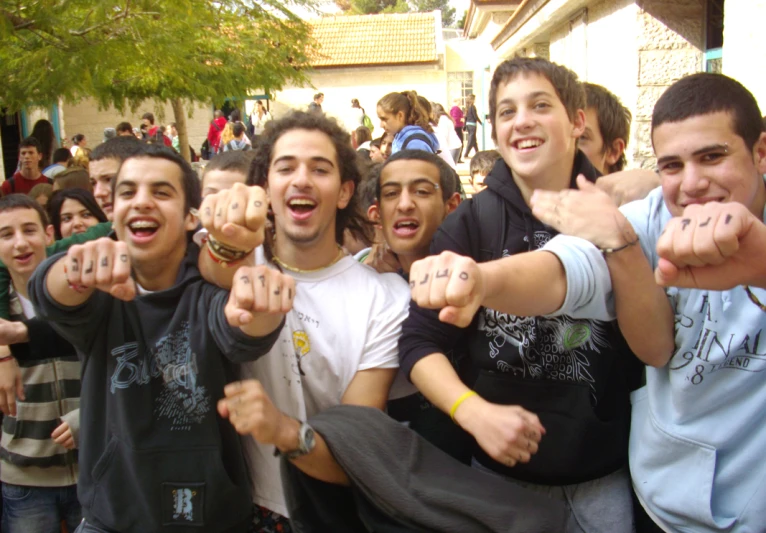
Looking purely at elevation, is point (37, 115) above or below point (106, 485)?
above

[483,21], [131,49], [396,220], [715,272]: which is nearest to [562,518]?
[715,272]

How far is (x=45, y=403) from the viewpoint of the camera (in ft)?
8.05

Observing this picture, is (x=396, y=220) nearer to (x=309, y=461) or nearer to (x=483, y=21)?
(x=309, y=461)

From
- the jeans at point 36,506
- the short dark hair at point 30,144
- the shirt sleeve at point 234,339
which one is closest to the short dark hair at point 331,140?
the shirt sleeve at point 234,339

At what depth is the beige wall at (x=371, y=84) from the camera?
25.2 meters

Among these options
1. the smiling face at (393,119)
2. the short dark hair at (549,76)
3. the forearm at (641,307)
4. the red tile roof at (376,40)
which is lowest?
the forearm at (641,307)

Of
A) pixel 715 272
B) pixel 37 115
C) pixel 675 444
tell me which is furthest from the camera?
pixel 37 115

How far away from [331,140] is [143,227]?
30.7 inches

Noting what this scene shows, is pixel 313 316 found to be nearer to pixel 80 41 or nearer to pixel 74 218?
pixel 74 218

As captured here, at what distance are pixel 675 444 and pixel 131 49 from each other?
523 cm

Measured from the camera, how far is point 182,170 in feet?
7.09

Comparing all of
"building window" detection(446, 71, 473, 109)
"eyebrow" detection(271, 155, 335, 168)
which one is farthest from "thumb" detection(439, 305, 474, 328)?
"building window" detection(446, 71, 473, 109)

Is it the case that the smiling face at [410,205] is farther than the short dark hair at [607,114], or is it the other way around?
the short dark hair at [607,114]

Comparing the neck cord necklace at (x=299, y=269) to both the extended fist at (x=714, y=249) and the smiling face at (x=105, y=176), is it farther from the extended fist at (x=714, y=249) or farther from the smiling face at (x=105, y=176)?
the smiling face at (x=105, y=176)
